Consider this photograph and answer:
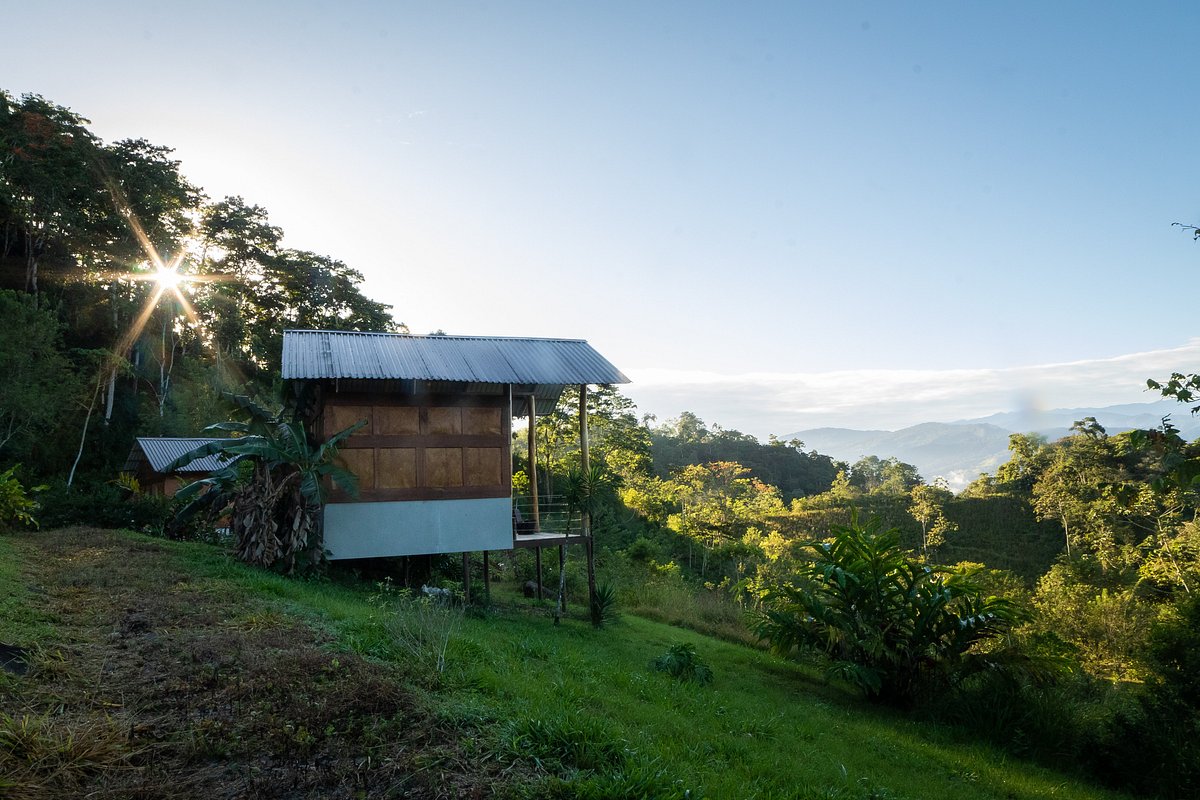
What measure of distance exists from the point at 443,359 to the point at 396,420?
1.48 metres

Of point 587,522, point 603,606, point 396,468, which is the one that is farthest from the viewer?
point 587,522

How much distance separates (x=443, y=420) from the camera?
1390 cm

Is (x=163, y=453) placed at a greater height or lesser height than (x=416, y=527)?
greater

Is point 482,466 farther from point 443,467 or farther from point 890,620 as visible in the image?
point 890,620

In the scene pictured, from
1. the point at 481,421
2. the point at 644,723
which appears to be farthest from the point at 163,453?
the point at 644,723

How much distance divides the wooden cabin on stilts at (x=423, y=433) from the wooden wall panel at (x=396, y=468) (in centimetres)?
2

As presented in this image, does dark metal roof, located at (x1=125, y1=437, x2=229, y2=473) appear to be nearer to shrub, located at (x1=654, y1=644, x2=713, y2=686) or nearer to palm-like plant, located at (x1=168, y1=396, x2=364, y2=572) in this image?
palm-like plant, located at (x1=168, y1=396, x2=364, y2=572)

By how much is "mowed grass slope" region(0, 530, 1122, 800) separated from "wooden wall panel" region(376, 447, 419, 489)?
11.3ft

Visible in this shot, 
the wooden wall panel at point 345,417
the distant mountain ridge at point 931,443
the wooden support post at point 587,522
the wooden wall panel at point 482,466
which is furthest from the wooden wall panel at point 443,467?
the distant mountain ridge at point 931,443

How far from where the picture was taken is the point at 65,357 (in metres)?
25.5

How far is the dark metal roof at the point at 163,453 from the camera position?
2666 centimetres

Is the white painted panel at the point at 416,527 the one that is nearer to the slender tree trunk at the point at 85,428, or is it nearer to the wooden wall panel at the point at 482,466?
the wooden wall panel at the point at 482,466

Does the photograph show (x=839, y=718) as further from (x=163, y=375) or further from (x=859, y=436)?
(x=859, y=436)

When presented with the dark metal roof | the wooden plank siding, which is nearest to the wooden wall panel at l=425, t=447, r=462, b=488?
the wooden plank siding
